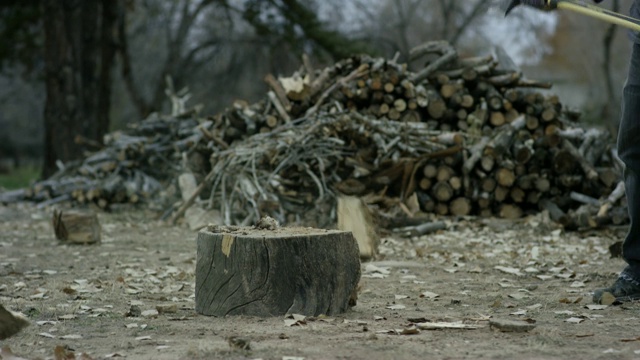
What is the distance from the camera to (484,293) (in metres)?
4.94

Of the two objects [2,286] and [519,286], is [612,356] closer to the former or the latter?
[519,286]

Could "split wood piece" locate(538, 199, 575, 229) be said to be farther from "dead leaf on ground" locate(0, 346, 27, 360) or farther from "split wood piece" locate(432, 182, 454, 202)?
"dead leaf on ground" locate(0, 346, 27, 360)

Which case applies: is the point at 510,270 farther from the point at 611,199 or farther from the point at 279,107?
the point at 279,107

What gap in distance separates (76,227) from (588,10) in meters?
5.12

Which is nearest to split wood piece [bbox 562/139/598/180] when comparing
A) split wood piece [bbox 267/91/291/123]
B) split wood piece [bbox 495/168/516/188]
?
split wood piece [bbox 495/168/516/188]

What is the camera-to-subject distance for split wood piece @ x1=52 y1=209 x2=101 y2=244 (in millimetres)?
7508

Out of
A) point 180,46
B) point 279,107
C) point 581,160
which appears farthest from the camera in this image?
point 180,46

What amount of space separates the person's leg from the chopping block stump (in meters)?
1.52

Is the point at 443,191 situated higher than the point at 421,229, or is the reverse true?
the point at 443,191

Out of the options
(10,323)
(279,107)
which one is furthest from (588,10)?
(279,107)

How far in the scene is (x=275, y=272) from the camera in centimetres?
390

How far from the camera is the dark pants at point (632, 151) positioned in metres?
4.42

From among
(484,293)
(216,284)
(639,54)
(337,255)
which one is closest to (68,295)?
(216,284)

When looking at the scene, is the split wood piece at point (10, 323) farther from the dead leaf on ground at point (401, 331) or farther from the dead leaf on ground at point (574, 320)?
the dead leaf on ground at point (574, 320)
